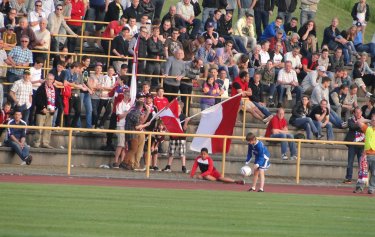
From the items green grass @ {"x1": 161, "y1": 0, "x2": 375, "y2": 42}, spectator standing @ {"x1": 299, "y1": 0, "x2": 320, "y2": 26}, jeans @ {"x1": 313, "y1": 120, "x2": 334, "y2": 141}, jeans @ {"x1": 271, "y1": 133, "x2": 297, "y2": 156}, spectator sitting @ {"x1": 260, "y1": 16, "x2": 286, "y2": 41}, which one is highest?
green grass @ {"x1": 161, "y1": 0, "x2": 375, "y2": 42}

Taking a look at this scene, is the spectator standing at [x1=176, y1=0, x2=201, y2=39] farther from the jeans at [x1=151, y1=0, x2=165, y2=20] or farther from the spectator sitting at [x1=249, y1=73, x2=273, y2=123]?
the spectator sitting at [x1=249, y1=73, x2=273, y2=123]

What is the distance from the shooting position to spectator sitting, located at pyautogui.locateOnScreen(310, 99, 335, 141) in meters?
33.7

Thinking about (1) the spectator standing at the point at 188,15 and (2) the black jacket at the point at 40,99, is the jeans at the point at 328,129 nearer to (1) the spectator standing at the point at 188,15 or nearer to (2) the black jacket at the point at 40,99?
(1) the spectator standing at the point at 188,15

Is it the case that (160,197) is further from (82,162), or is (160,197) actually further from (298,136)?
(298,136)

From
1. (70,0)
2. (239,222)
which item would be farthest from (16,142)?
(239,222)

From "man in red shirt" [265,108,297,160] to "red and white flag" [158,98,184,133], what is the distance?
9.28 feet

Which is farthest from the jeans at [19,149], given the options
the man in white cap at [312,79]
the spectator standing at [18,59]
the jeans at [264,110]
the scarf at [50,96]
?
the man in white cap at [312,79]

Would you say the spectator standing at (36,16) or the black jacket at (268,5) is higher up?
the black jacket at (268,5)

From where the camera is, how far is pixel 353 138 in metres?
32.8

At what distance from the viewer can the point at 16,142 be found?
29.2 metres

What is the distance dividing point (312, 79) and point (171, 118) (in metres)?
6.12

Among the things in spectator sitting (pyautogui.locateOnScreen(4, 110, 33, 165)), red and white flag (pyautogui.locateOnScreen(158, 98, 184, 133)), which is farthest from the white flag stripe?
spectator sitting (pyautogui.locateOnScreen(4, 110, 33, 165))

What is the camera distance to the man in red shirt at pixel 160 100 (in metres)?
31.7

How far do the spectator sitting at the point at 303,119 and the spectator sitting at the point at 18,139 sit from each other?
7.95 metres
